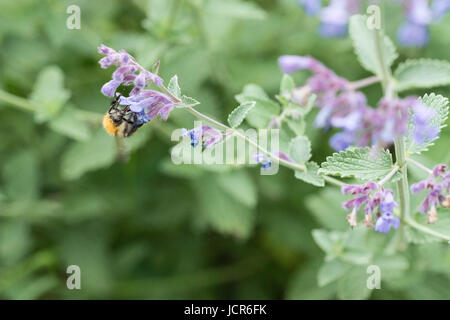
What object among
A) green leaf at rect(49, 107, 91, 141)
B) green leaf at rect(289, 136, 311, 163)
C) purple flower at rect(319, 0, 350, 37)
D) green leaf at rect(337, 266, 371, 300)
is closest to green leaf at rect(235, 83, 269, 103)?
green leaf at rect(289, 136, 311, 163)

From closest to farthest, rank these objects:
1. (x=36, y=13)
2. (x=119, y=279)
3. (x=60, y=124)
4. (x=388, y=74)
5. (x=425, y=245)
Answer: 1. (x=388, y=74)
2. (x=425, y=245)
3. (x=60, y=124)
4. (x=36, y=13)
5. (x=119, y=279)

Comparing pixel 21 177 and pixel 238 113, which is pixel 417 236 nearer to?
pixel 238 113

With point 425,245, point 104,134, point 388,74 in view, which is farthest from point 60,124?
point 425,245

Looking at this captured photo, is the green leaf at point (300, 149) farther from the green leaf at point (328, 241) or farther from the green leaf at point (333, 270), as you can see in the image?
the green leaf at point (333, 270)

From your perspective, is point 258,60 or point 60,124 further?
point 258,60

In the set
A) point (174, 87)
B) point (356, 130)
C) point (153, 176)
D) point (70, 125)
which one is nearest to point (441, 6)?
point (356, 130)
